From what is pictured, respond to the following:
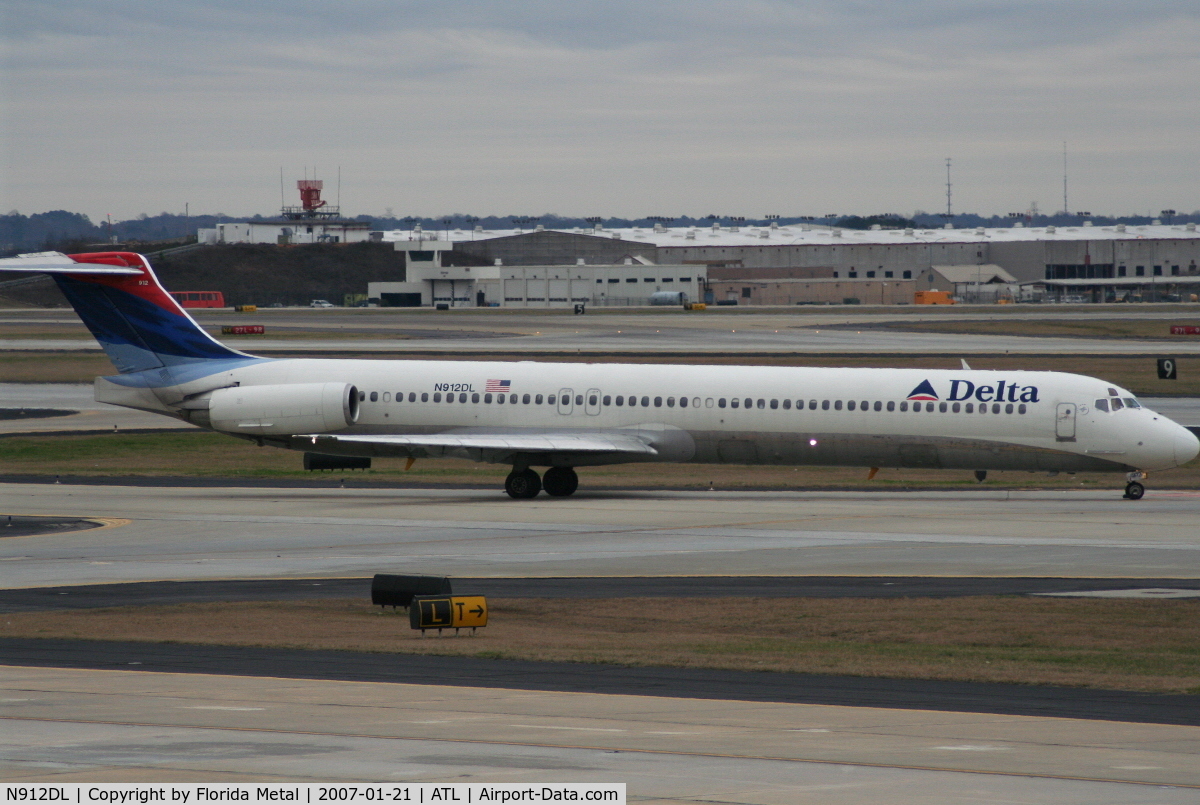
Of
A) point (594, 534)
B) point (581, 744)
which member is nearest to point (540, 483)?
point (594, 534)

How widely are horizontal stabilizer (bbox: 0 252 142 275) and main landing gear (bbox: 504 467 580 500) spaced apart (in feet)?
41.0

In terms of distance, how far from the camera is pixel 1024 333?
4220 inches

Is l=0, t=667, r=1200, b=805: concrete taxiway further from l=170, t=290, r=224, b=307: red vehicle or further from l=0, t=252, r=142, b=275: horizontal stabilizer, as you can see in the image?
l=170, t=290, r=224, b=307: red vehicle

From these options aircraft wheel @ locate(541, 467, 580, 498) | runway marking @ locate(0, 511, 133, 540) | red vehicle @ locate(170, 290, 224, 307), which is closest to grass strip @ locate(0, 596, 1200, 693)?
runway marking @ locate(0, 511, 133, 540)

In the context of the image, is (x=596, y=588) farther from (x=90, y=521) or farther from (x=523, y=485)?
(x=90, y=521)

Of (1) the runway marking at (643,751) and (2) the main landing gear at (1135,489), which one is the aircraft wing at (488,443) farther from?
(1) the runway marking at (643,751)

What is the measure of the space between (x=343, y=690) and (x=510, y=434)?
24.8 m

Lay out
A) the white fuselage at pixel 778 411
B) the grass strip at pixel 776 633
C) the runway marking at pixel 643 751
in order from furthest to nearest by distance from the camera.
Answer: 1. the white fuselage at pixel 778 411
2. the grass strip at pixel 776 633
3. the runway marking at pixel 643 751

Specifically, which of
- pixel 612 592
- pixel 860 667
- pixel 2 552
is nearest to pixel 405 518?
pixel 2 552

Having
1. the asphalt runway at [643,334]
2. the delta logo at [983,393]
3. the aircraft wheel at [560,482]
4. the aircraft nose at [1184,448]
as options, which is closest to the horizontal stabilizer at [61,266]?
the aircraft wheel at [560,482]

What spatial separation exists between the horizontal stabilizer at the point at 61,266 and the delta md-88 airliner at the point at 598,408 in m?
0.09

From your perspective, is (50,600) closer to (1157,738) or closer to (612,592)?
(612,592)

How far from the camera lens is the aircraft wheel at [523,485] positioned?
1624 inches

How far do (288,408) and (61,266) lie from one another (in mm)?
7789
